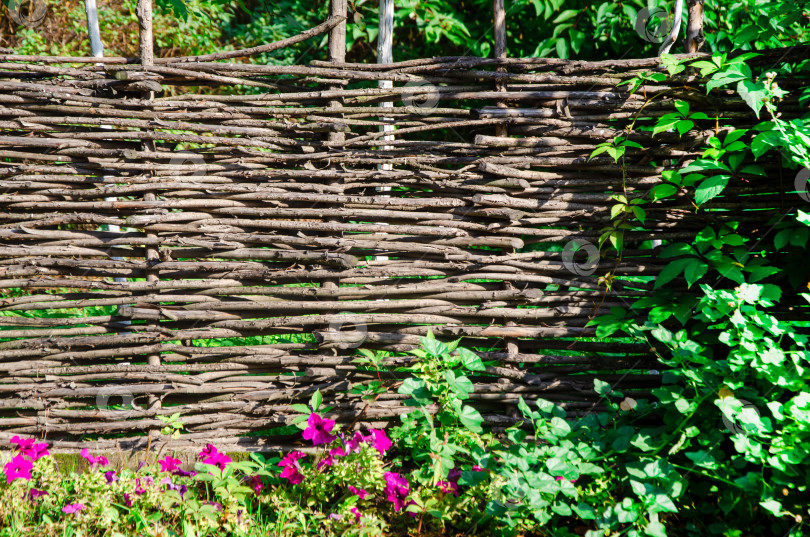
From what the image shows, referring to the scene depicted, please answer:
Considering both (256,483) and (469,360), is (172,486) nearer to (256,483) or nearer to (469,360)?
(256,483)

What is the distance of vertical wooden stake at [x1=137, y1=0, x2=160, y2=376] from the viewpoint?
2482mm

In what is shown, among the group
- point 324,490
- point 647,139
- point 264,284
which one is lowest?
point 324,490

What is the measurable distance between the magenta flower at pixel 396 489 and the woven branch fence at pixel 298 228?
0.37 metres

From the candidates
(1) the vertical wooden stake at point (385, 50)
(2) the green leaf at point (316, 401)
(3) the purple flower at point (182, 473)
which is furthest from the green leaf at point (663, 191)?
(3) the purple flower at point (182, 473)

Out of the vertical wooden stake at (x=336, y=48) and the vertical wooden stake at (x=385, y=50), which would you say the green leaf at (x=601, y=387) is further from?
the vertical wooden stake at (x=336, y=48)

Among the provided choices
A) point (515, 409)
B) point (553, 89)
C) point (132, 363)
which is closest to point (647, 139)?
point (553, 89)

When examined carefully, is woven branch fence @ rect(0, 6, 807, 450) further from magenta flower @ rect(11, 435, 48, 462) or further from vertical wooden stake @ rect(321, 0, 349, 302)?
magenta flower @ rect(11, 435, 48, 462)

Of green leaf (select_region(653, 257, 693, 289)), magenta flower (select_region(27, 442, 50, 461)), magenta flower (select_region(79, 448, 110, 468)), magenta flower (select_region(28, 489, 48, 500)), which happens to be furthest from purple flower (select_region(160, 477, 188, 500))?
green leaf (select_region(653, 257, 693, 289))

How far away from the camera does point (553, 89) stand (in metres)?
2.58

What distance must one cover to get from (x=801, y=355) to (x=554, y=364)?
1.03 metres

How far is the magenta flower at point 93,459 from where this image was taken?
2.38 metres

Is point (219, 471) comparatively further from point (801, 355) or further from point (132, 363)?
point (801, 355)

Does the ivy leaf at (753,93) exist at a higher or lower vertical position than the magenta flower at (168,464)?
higher

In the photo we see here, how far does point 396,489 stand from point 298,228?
1261mm
